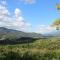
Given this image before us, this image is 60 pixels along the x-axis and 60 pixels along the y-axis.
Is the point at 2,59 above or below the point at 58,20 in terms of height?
below

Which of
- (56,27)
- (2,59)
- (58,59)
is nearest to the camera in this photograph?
(2,59)

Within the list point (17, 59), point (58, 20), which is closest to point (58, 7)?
point (58, 20)

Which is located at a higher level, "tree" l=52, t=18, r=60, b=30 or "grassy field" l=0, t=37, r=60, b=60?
"tree" l=52, t=18, r=60, b=30

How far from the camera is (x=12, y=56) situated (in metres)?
30.9

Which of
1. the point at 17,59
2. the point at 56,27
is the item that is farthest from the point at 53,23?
the point at 17,59

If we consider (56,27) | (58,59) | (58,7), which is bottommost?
(58,59)

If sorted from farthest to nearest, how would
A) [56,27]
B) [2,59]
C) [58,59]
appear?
[56,27]
[58,59]
[2,59]

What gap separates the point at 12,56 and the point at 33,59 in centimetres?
234

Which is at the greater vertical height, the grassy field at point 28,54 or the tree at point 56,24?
the tree at point 56,24

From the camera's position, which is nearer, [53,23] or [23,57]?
[23,57]

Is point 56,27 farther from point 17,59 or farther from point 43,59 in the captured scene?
point 17,59

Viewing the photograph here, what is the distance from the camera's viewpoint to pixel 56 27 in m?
34.9

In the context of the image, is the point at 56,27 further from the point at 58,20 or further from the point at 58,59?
the point at 58,59

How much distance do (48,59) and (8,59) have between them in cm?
483
